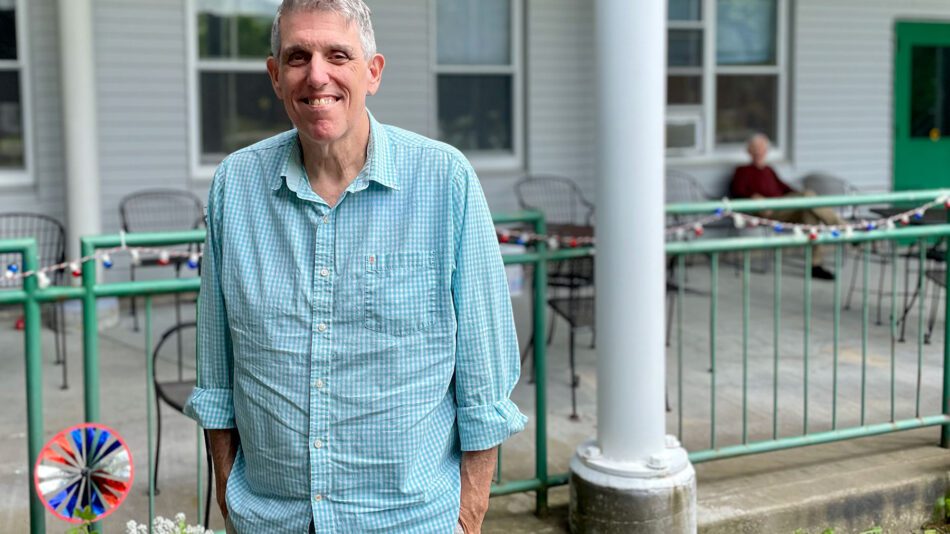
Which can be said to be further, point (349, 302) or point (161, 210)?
point (161, 210)

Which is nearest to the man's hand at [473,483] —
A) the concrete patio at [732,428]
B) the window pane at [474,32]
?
the concrete patio at [732,428]

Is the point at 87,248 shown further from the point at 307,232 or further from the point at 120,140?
the point at 120,140

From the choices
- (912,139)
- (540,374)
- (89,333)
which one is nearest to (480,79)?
(912,139)

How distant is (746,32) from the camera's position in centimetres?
1090

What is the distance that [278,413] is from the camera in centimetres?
205

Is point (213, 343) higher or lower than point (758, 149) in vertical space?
lower

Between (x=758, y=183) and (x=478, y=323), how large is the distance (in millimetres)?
8629

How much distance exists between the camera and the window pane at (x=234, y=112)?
28.6 ft

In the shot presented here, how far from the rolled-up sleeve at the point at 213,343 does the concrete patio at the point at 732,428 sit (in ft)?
6.54

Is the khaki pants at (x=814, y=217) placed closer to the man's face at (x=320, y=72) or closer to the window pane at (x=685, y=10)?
the window pane at (x=685, y=10)

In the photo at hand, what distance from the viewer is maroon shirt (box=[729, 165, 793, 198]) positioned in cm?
1026

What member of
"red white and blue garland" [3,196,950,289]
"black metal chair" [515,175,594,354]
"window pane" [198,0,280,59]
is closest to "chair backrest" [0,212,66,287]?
"window pane" [198,0,280,59]

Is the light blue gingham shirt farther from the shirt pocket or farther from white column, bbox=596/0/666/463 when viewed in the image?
white column, bbox=596/0/666/463

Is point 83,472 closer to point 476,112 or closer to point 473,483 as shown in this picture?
point 473,483
